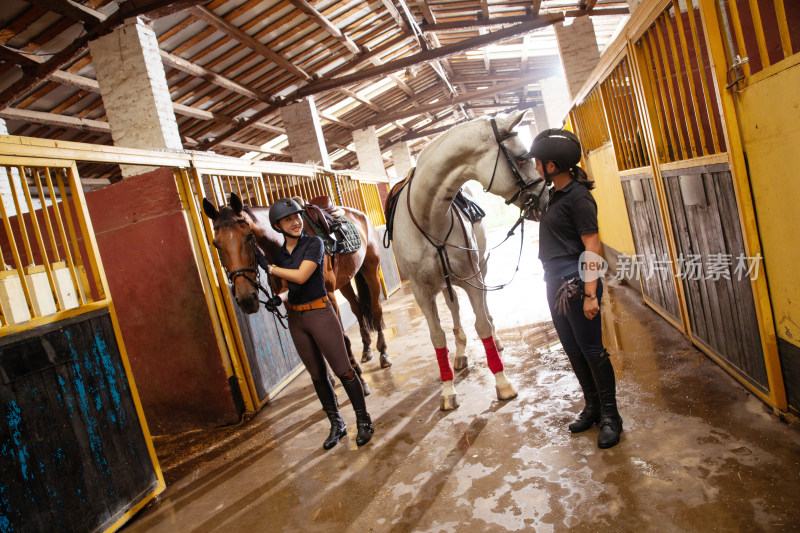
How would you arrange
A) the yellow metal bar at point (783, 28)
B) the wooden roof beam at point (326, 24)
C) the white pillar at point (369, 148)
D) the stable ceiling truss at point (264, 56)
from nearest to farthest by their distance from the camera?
the yellow metal bar at point (783, 28)
the stable ceiling truss at point (264, 56)
the wooden roof beam at point (326, 24)
the white pillar at point (369, 148)

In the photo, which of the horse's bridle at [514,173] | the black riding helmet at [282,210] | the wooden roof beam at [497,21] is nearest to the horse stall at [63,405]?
the black riding helmet at [282,210]

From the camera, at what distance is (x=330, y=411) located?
10.4 feet

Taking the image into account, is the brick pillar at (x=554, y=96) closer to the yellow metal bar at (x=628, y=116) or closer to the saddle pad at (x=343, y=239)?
the yellow metal bar at (x=628, y=116)

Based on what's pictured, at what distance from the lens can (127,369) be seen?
299cm

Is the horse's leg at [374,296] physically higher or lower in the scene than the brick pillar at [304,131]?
lower

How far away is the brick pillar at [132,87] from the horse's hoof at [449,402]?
472 cm

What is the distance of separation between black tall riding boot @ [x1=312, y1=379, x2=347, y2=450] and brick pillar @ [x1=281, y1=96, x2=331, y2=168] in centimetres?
796

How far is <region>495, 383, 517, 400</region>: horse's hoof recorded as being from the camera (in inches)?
123

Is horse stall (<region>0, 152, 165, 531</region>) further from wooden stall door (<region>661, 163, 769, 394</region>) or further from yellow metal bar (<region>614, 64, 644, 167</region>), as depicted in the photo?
yellow metal bar (<region>614, 64, 644, 167</region>)

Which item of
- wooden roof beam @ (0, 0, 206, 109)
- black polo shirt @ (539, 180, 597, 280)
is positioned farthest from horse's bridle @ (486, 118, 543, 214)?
wooden roof beam @ (0, 0, 206, 109)

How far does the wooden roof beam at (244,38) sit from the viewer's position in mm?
6461

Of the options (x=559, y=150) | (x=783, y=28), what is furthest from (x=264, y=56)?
(x=783, y=28)

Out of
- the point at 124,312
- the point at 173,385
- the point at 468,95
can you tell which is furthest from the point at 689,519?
the point at 468,95

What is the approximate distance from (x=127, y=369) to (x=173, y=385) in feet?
4.22
